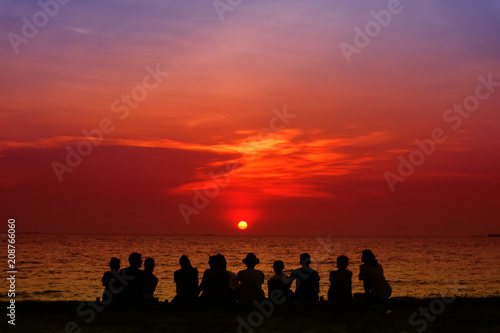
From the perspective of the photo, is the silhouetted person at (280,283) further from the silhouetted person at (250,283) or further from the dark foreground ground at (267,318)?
the dark foreground ground at (267,318)

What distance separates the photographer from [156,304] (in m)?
13.6

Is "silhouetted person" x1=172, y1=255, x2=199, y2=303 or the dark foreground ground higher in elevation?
"silhouetted person" x1=172, y1=255, x2=199, y2=303

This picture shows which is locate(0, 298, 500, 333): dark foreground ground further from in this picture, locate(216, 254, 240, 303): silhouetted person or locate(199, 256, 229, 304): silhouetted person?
locate(216, 254, 240, 303): silhouetted person

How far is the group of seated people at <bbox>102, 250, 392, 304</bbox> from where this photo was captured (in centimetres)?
1408

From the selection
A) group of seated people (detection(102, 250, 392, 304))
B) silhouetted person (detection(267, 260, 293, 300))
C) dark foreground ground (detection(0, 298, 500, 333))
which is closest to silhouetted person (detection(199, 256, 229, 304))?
group of seated people (detection(102, 250, 392, 304))

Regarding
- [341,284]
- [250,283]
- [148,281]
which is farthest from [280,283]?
[148,281]

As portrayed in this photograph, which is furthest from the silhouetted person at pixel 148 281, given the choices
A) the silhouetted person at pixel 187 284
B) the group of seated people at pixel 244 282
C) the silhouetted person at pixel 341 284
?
the silhouetted person at pixel 341 284

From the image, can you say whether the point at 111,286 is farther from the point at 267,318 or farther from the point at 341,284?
the point at 341,284

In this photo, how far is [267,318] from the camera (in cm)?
1184

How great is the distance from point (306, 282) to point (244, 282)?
1752mm

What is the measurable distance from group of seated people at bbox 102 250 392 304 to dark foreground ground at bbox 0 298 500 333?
3.23ft

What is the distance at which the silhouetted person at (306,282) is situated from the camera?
14742mm

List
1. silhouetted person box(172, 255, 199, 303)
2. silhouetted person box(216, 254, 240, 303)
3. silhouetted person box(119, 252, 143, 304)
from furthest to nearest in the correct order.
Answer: silhouetted person box(172, 255, 199, 303)
silhouetted person box(216, 254, 240, 303)
silhouetted person box(119, 252, 143, 304)

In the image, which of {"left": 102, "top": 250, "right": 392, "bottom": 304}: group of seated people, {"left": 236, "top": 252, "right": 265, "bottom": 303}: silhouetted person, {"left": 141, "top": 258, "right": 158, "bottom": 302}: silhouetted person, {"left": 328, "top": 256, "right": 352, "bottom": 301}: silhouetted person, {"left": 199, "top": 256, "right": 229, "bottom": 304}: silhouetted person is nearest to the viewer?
{"left": 141, "top": 258, "right": 158, "bottom": 302}: silhouetted person
